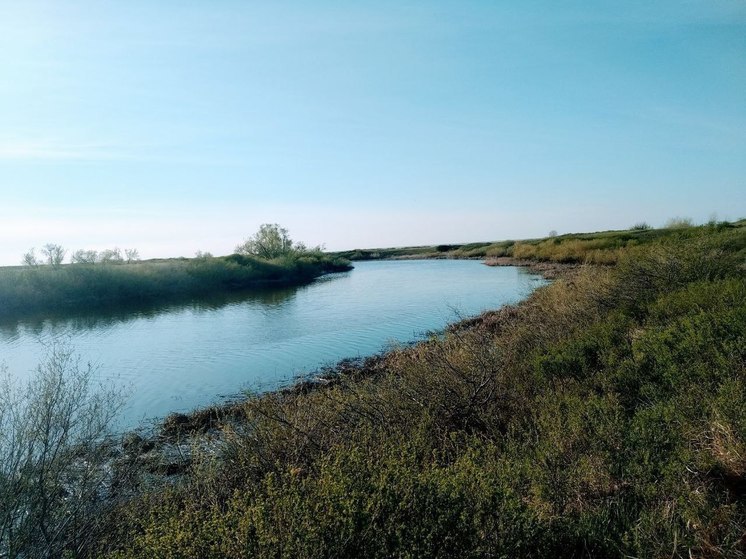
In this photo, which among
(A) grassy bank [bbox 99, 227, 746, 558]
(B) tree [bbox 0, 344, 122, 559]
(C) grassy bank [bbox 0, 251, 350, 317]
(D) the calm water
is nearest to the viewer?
(A) grassy bank [bbox 99, 227, 746, 558]

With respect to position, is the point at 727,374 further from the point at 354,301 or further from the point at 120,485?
the point at 354,301

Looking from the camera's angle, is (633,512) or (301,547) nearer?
(301,547)

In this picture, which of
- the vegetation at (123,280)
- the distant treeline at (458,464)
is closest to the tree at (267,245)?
the vegetation at (123,280)

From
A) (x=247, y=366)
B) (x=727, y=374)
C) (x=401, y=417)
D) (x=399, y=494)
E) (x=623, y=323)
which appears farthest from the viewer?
(x=247, y=366)

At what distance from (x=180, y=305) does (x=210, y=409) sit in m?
25.9

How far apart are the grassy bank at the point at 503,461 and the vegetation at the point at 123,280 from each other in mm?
31816

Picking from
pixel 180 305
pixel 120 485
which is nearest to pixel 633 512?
pixel 120 485

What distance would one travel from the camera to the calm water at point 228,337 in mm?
14461

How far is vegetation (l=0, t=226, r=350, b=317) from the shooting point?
32188 millimetres

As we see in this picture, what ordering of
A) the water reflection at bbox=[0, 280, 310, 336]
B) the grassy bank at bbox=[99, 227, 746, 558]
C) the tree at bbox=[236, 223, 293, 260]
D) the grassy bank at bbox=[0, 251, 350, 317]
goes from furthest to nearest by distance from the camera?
the tree at bbox=[236, 223, 293, 260], the grassy bank at bbox=[0, 251, 350, 317], the water reflection at bbox=[0, 280, 310, 336], the grassy bank at bbox=[99, 227, 746, 558]

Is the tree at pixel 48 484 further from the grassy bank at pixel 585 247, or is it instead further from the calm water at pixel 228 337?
the grassy bank at pixel 585 247

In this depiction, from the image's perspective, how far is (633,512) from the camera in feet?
12.3

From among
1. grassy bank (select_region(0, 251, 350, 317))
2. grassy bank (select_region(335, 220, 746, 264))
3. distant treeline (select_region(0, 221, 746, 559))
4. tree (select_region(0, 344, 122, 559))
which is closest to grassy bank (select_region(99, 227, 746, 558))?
distant treeline (select_region(0, 221, 746, 559))

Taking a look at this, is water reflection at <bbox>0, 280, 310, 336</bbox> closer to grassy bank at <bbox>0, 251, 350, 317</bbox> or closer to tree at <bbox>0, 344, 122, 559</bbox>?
grassy bank at <bbox>0, 251, 350, 317</bbox>
